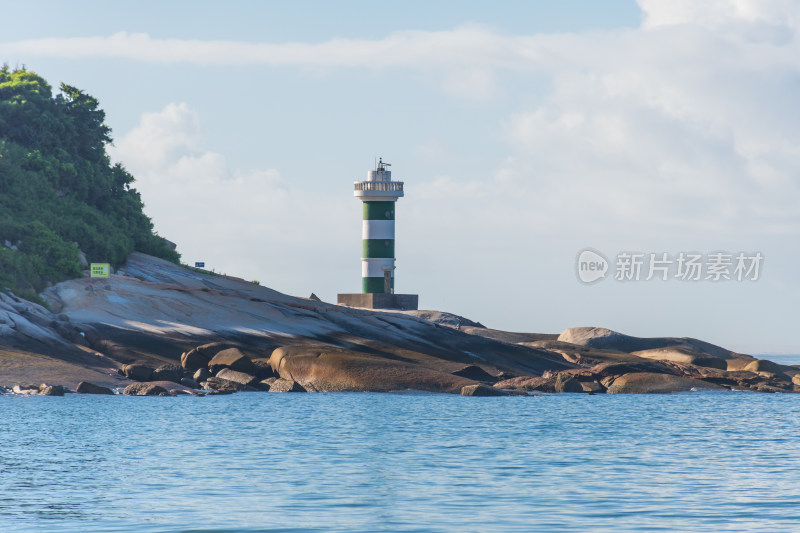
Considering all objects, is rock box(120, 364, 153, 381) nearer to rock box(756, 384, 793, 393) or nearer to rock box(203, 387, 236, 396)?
rock box(203, 387, 236, 396)

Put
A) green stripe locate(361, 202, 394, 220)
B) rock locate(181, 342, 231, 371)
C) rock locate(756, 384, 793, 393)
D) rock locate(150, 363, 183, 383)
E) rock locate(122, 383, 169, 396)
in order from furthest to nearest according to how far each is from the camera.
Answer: green stripe locate(361, 202, 394, 220) < rock locate(756, 384, 793, 393) < rock locate(181, 342, 231, 371) < rock locate(150, 363, 183, 383) < rock locate(122, 383, 169, 396)

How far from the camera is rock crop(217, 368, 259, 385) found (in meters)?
45.8

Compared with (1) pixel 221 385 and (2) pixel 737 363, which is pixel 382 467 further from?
(2) pixel 737 363

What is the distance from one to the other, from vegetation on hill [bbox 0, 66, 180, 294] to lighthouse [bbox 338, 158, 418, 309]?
12.5 m

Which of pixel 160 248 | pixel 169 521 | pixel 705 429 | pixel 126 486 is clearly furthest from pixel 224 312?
pixel 169 521

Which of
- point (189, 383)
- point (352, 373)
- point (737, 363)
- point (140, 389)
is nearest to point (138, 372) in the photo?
point (140, 389)

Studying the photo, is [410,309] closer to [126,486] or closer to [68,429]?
[68,429]

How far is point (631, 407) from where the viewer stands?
44.9 meters

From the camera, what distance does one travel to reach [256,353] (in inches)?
1954

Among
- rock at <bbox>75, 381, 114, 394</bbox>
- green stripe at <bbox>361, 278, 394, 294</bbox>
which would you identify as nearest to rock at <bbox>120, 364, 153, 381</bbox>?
rock at <bbox>75, 381, 114, 394</bbox>

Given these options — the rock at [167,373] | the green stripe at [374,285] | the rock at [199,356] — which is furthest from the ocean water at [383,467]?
the green stripe at [374,285]

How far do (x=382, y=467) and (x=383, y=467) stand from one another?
0.02 metres

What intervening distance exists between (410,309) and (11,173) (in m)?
27.0

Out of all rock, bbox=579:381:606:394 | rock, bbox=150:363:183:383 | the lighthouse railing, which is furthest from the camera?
the lighthouse railing
